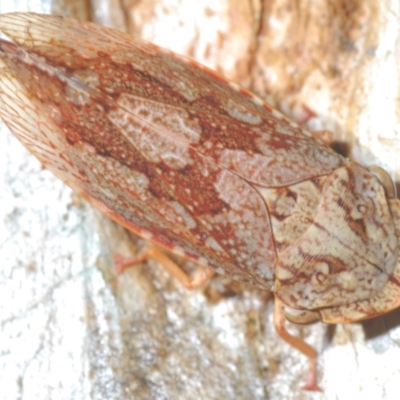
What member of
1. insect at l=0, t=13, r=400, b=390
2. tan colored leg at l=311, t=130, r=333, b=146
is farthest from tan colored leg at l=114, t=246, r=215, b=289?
tan colored leg at l=311, t=130, r=333, b=146

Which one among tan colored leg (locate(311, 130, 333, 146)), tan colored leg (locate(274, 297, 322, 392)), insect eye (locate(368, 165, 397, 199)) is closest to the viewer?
insect eye (locate(368, 165, 397, 199))

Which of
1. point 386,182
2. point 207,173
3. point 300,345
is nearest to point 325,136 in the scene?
point 386,182

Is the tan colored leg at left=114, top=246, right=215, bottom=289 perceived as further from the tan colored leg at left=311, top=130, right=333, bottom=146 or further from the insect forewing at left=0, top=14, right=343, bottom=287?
the tan colored leg at left=311, top=130, right=333, bottom=146

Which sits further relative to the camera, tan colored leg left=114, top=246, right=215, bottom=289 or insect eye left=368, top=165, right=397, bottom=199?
tan colored leg left=114, top=246, right=215, bottom=289

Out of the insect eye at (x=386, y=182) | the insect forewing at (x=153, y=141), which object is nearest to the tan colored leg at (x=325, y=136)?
the insect forewing at (x=153, y=141)

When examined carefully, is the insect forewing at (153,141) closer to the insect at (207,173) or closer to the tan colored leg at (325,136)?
the insect at (207,173)

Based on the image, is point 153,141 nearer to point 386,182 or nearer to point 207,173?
point 207,173

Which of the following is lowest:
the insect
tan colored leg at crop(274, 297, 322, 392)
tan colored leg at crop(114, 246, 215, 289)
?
tan colored leg at crop(274, 297, 322, 392)
